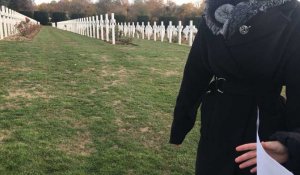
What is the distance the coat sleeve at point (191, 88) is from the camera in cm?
185

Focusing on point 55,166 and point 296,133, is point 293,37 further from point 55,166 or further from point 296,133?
point 55,166

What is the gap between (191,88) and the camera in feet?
6.30

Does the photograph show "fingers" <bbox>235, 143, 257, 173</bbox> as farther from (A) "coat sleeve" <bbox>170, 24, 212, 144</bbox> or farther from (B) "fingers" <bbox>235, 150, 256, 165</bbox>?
(A) "coat sleeve" <bbox>170, 24, 212, 144</bbox>

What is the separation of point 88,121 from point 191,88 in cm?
361

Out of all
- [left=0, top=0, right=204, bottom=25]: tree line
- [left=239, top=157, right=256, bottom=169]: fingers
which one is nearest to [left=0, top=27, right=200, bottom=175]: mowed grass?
[left=239, top=157, right=256, bottom=169]: fingers

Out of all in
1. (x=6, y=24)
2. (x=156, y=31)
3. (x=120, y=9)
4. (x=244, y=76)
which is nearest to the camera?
(x=244, y=76)

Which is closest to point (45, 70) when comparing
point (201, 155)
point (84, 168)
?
point (84, 168)

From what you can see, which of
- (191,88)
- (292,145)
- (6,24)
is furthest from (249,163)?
(6,24)

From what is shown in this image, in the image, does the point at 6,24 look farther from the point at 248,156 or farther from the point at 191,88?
the point at 248,156

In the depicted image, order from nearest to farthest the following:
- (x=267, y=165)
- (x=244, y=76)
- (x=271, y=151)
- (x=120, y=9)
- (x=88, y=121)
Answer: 1. (x=267, y=165)
2. (x=271, y=151)
3. (x=244, y=76)
4. (x=88, y=121)
5. (x=120, y=9)

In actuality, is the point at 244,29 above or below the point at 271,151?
above

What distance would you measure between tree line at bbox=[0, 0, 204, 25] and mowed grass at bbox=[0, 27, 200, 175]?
32828 mm

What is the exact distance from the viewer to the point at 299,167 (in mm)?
1515

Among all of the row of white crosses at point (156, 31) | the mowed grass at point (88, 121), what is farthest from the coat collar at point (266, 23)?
the row of white crosses at point (156, 31)
